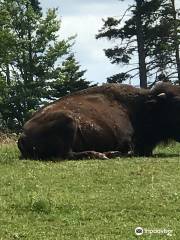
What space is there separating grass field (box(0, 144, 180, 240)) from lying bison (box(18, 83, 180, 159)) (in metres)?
1.68

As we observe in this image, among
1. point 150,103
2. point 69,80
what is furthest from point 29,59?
point 150,103

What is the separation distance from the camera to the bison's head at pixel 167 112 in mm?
15805

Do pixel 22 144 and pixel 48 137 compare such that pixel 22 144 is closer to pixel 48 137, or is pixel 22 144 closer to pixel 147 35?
pixel 48 137

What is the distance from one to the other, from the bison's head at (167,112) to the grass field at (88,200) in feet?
11.9

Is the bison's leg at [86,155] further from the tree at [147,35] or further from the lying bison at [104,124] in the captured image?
the tree at [147,35]

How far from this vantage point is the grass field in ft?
24.2

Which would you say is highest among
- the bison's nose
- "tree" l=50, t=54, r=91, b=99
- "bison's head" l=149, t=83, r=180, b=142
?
"tree" l=50, t=54, r=91, b=99

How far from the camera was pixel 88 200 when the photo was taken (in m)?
8.76

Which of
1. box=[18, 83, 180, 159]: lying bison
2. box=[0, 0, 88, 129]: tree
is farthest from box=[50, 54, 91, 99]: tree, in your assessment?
box=[18, 83, 180, 159]: lying bison

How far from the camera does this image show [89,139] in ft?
47.8

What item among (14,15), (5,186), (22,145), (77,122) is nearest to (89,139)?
(77,122)

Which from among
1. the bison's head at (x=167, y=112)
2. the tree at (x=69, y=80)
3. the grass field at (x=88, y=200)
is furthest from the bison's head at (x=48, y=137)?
the tree at (x=69, y=80)

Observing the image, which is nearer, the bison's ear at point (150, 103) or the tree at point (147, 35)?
the bison's ear at point (150, 103)

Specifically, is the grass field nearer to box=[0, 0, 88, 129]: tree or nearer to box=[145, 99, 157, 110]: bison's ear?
box=[145, 99, 157, 110]: bison's ear
